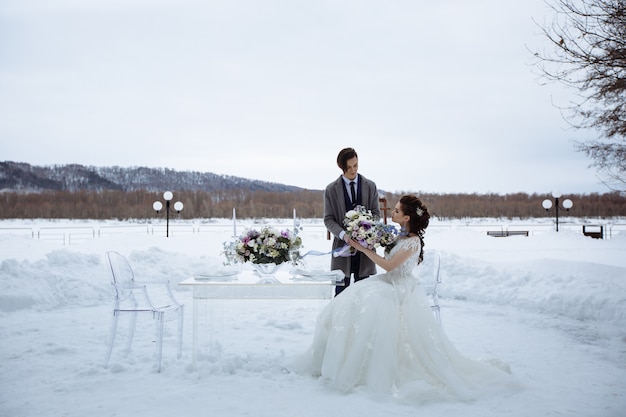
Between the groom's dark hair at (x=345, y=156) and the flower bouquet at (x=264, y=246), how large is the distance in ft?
2.61

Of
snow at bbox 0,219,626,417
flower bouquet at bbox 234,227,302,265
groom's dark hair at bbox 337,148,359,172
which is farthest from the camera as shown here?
groom's dark hair at bbox 337,148,359,172

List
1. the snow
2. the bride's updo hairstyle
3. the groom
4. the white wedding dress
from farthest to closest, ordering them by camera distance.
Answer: the groom
the bride's updo hairstyle
the white wedding dress
the snow

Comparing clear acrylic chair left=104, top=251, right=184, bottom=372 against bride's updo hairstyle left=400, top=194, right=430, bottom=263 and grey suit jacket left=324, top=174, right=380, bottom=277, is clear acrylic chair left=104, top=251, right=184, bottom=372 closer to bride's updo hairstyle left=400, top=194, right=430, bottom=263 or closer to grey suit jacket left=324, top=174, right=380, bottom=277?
grey suit jacket left=324, top=174, right=380, bottom=277

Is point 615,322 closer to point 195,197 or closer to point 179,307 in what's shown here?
point 179,307

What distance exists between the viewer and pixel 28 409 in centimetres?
377

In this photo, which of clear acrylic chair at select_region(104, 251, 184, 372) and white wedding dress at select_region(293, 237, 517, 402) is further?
clear acrylic chair at select_region(104, 251, 184, 372)

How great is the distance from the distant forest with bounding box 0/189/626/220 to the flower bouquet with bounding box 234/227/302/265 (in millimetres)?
52216

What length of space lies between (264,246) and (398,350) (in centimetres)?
135

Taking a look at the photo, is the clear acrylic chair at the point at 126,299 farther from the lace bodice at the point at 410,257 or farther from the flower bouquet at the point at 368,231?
the lace bodice at the point at 410,257

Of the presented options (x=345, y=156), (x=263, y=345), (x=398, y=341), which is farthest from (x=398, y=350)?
(x=263, y=345)

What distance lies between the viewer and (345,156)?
4805mm

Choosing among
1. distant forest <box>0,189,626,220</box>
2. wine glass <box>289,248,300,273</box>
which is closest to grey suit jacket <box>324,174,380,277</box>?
wine glass <box>289,248,300,273</box>

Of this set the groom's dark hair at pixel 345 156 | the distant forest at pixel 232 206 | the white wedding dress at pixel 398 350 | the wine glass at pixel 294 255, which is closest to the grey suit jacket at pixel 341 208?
the groom's dark hair at pixel 345 156

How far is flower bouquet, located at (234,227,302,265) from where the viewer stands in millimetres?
4473
